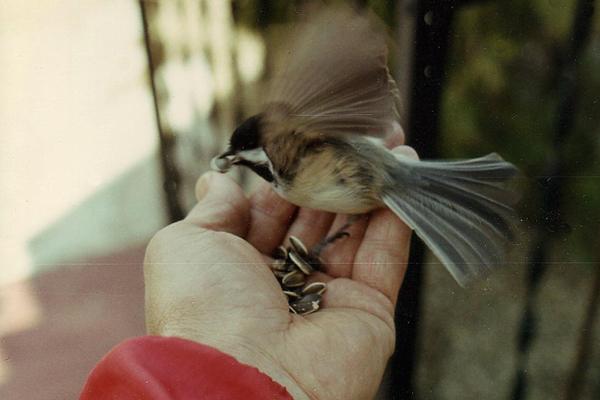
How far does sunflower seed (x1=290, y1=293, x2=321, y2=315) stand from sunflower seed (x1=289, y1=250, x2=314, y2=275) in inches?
1.7

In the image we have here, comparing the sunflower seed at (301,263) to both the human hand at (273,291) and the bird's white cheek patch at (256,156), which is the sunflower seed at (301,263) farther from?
the bird's white cheek patch at (256,156)

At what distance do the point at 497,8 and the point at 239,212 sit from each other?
460 mm

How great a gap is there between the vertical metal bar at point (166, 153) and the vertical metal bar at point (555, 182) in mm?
575

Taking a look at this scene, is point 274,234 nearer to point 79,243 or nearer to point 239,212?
point 239,212

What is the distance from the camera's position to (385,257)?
2.70ft

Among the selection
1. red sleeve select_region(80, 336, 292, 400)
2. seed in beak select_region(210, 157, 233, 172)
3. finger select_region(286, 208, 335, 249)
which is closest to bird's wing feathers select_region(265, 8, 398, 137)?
seed in beak select_region(210, 157, 233, 172)

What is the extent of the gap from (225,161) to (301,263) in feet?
0.62

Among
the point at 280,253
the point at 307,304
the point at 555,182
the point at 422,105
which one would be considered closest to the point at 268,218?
the point at 280,253

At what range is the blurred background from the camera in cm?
75

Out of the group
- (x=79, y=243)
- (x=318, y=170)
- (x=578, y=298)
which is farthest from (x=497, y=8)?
(x=79, y=243)

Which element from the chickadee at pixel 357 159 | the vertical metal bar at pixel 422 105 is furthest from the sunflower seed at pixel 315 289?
the vertical metal bar at pixel 422 105

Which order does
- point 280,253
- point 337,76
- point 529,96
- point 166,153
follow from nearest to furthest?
1. point 337,76
2. point 529,96
3. point 280,253
4. point 166,153

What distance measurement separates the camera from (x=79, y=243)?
1.00 meters

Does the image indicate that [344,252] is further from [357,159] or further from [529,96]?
[529,96]
